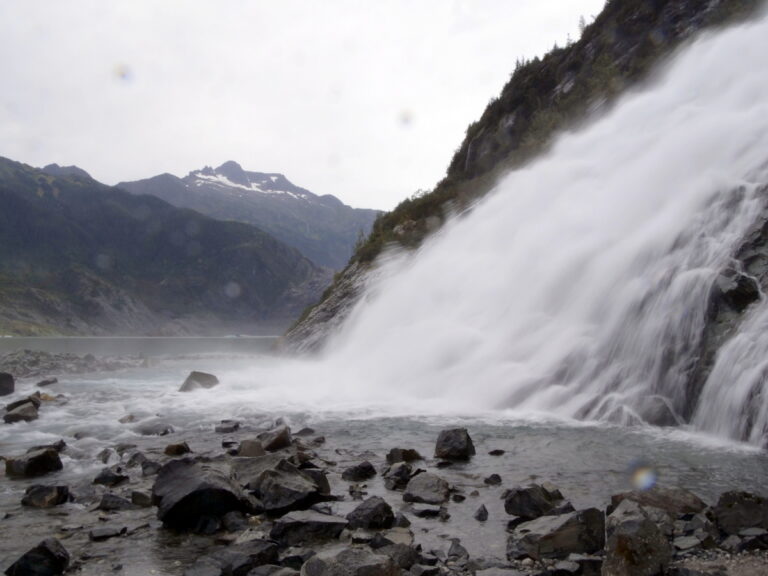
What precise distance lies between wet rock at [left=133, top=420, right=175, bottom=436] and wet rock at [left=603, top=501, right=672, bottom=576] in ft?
43.4

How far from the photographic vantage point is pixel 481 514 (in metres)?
7.76

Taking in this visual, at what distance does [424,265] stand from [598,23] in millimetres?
28900

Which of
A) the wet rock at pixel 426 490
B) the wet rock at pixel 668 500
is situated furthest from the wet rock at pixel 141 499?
the wet rock at pixel 668 500

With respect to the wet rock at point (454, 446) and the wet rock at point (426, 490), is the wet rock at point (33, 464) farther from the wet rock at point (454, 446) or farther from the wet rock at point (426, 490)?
the wet rock at point (454, 446)

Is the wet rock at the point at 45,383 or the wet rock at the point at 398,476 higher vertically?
the wet rock at the point at 398,476

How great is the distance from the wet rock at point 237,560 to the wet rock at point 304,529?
431 millimetres

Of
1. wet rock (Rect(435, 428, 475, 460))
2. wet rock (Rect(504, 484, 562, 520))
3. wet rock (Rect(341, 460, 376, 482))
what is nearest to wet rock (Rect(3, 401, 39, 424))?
wet rock (Rect(341, 460, 376, 482))

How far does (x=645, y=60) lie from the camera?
37.3 meters

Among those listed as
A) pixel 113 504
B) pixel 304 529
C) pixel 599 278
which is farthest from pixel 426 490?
pixel 599 278

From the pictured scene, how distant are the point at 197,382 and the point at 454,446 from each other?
19.0 m

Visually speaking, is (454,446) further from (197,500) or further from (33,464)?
(33,464)

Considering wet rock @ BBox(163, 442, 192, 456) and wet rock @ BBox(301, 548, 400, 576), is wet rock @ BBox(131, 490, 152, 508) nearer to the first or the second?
wet rock @ BBox(163, 442, 192, 456)

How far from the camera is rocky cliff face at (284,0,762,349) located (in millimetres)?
37562

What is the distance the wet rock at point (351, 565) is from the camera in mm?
5488
